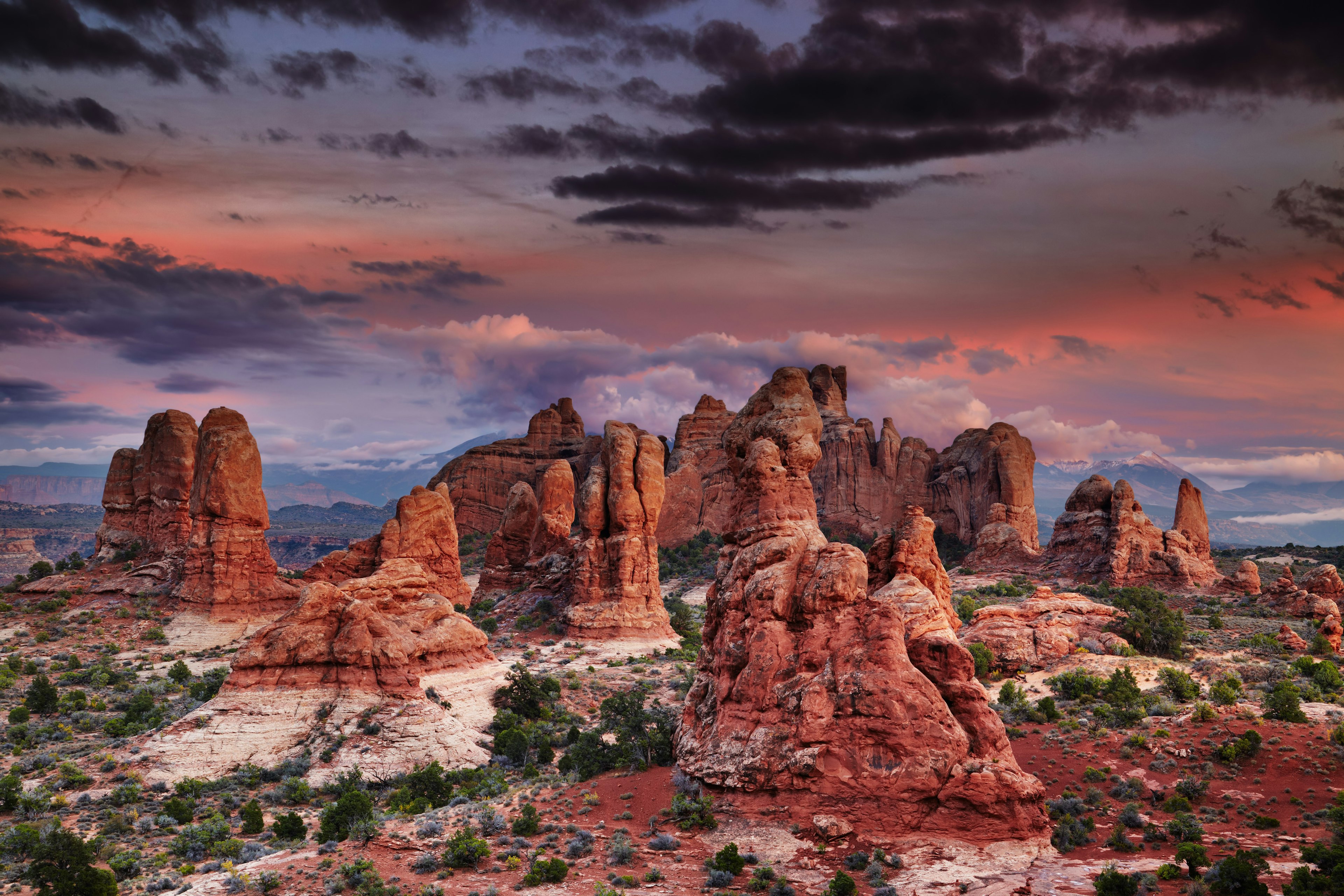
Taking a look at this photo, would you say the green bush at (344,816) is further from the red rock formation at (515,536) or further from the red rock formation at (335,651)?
the red rock formation at (515,536)

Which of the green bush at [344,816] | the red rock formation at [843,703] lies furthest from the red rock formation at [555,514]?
the red rock formation at [843,703]

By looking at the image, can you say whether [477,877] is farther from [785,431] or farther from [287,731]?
[785,431]

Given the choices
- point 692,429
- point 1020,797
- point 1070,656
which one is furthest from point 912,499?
point 1020,797

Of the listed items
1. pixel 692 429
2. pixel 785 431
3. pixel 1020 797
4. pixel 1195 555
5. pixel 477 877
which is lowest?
pixel 477 877

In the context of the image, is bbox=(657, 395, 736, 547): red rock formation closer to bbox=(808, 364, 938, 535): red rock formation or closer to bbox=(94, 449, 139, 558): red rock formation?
bbox=(808, 364, 938, 535): red rock formation

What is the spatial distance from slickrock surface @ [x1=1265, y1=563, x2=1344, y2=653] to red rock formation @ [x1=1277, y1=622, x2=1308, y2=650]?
6.85 meters

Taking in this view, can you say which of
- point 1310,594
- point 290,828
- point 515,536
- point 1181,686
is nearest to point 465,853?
point 290,828

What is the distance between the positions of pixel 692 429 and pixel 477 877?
101 meters

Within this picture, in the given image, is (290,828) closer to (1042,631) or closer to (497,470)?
(1042,631)

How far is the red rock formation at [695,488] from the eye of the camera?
398ft

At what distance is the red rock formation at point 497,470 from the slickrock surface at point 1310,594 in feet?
268

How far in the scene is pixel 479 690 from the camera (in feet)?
162

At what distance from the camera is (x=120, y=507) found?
74250 millimetres

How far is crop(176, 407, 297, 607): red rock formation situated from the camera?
65.1 metres
